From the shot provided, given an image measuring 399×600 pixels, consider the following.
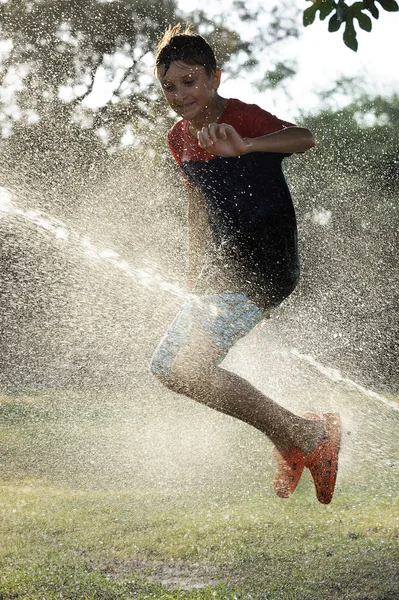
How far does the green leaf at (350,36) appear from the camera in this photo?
3660 millimetres

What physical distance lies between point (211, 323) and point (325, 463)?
0.88m

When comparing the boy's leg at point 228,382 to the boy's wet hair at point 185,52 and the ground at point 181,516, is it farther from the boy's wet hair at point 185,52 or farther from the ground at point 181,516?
the boy's wet hair at point 185,52

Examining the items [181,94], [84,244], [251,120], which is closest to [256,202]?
[251,120]

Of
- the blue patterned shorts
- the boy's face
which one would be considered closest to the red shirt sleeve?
the boy's face

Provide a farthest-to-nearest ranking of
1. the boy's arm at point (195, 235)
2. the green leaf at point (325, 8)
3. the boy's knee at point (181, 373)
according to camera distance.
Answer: the green leaf at point (325, 8), the boy's arm at point (195, 235), the boy's knee at point (181, 373)

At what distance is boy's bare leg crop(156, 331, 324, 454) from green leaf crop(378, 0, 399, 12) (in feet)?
6.86

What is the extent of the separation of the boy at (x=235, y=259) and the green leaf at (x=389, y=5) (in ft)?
3.42

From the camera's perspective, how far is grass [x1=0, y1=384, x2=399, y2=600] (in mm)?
3037

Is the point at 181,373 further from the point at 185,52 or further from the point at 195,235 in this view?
the point at 185,52

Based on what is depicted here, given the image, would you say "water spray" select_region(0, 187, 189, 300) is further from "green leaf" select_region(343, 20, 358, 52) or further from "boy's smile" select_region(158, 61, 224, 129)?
"boy's smile" select_region(158, 61, 224, 129)

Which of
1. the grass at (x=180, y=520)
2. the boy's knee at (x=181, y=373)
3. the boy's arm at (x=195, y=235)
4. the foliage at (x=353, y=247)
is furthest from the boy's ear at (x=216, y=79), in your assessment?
the foliage at (x=353, y=247)

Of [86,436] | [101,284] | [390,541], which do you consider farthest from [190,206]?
[101,284]

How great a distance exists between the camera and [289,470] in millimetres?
3230

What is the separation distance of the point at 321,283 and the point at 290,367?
6499 mm
